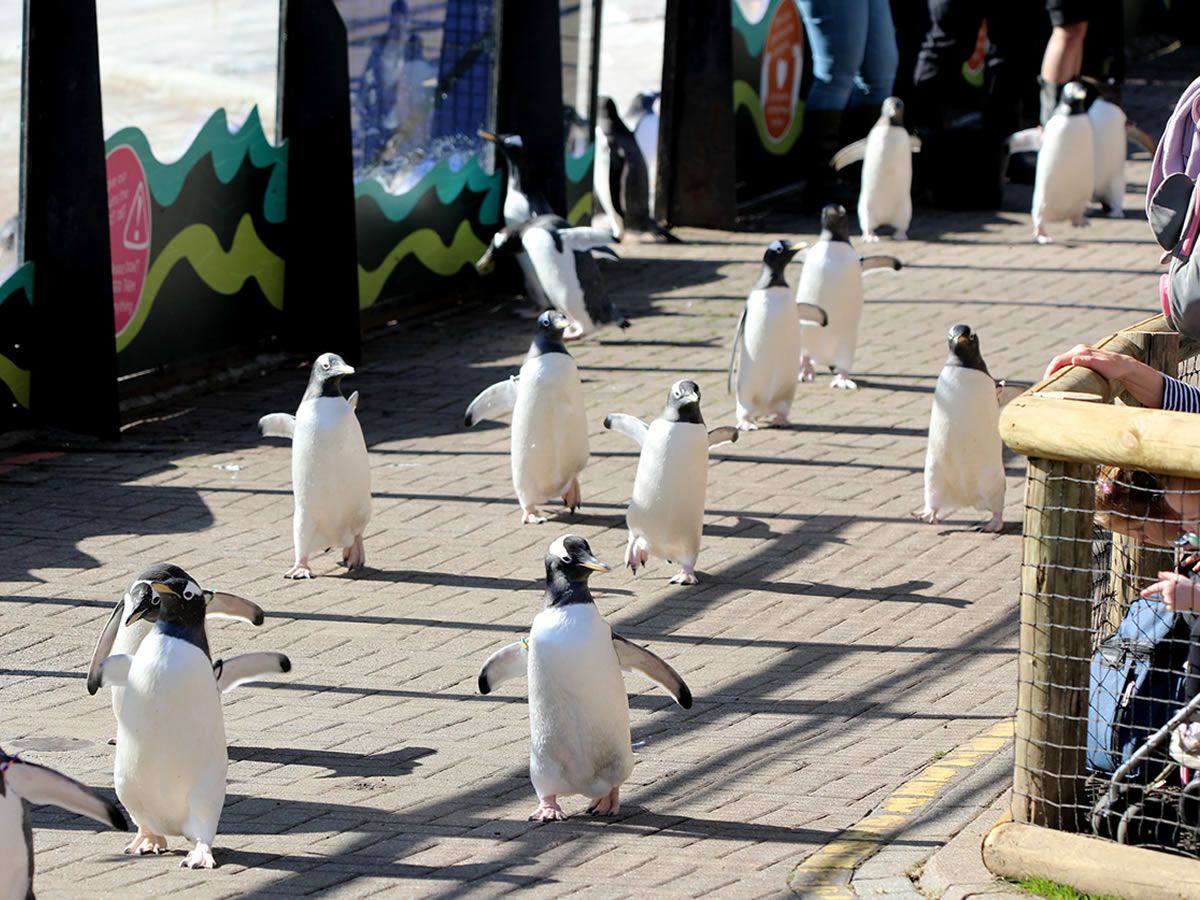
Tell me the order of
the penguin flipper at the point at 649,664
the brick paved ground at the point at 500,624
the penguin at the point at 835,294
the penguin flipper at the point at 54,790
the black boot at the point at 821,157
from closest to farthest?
the penguin flipper at the point at 54,790, the brick paved ground at the point at 500,624, the penguin flipper at the point at 649,664, the penguin at the point at 835,294, the black boot at the point at 821,157

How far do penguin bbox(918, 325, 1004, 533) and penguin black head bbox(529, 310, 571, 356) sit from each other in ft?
5.16

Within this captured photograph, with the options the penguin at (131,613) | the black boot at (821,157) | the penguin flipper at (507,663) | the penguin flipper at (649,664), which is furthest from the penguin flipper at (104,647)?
the black boot at (821,157)

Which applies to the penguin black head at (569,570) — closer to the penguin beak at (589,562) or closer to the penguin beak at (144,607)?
the penguin beak at (589,562)

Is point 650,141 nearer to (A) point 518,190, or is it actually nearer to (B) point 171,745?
(A) point 518,190

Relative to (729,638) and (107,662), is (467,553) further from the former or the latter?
(107,662)

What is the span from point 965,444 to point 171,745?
391 cm

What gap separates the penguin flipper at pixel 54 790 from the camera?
13.5ft

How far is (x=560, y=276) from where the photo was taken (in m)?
11.3

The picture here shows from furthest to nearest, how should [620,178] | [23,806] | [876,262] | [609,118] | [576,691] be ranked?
1. [620,178]
2. [609,118]
3. [876,262]
4. [576,691]
5. [23,806]

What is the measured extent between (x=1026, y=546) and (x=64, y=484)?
212 inches

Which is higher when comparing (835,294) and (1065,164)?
(1065,164)

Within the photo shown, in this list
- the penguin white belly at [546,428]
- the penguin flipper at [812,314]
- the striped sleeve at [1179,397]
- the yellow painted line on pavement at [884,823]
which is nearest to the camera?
the striped sleeve at [1179,397]

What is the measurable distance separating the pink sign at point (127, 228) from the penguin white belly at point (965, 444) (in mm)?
4313

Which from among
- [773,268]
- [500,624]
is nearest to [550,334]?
[773,268]
